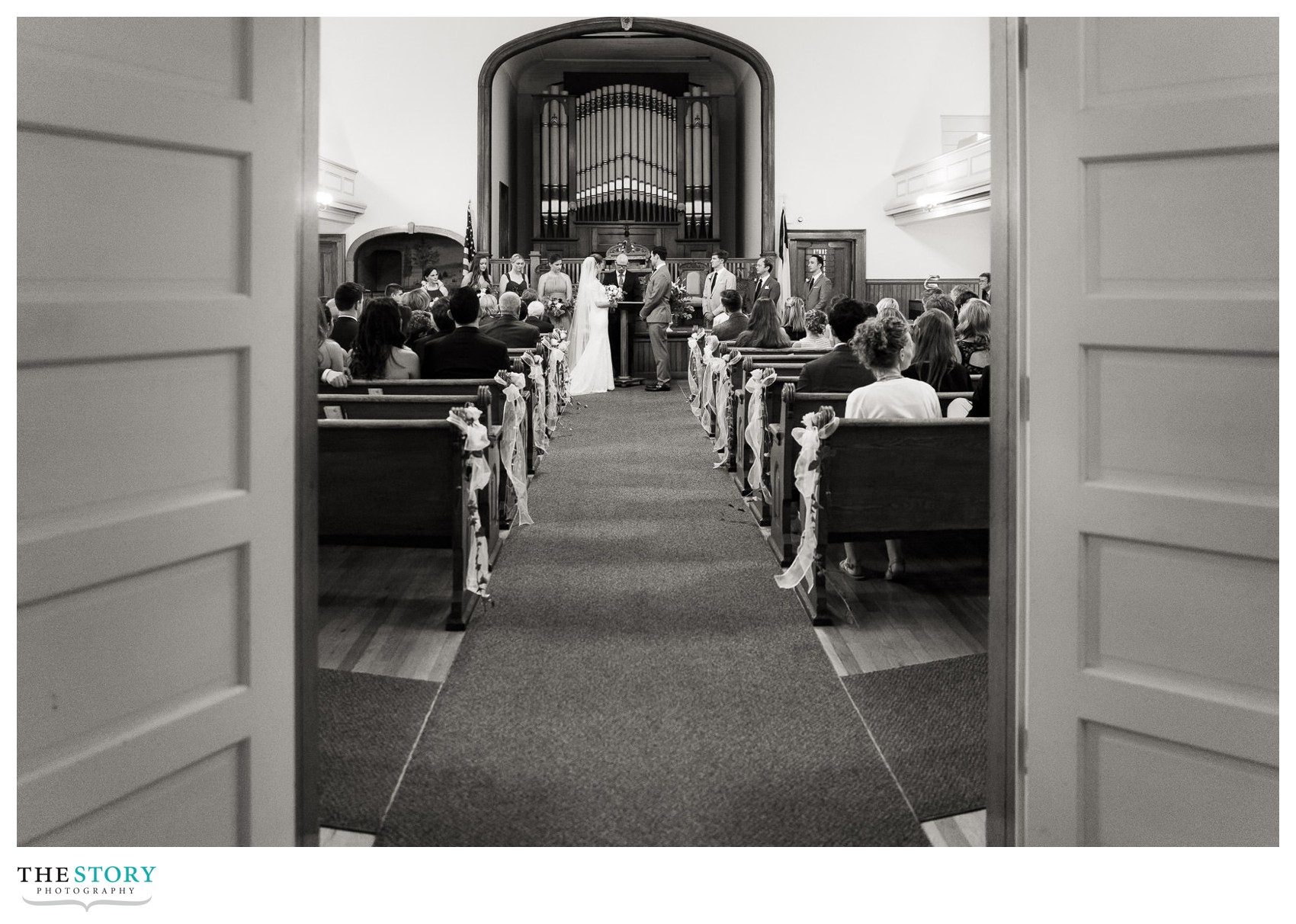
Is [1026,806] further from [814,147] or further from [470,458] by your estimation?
[814,147]

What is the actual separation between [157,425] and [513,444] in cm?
330

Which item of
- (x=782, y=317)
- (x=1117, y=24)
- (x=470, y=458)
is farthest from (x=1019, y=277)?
(x=782, y=317)

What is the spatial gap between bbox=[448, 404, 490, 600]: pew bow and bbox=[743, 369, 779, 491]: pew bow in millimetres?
1609

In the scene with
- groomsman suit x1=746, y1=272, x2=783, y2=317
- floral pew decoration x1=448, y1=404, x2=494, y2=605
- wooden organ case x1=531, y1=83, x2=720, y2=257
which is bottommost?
floral pew decoration x1=448, y1=404, x2=494, y2=605

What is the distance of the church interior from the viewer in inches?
61.8

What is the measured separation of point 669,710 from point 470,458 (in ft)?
4.13

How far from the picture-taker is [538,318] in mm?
10453

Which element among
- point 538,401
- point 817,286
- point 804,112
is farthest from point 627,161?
point 538,401

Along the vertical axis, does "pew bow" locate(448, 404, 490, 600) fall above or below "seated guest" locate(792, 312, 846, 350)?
below

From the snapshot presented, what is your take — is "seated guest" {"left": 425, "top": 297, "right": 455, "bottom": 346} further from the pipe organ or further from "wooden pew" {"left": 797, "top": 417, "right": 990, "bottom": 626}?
the pipe organ

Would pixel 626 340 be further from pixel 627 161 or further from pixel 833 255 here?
pixel 627 161

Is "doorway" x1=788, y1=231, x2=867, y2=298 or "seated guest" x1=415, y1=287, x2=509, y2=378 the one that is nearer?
"seated guest" x1=415, y1=287, x2=509, y2=378

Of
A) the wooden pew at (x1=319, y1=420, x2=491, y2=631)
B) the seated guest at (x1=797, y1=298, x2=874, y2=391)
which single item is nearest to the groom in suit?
the seated guest at (x1=797, y1=298, x2=874, y2=391)

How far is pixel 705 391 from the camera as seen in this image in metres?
8.23
